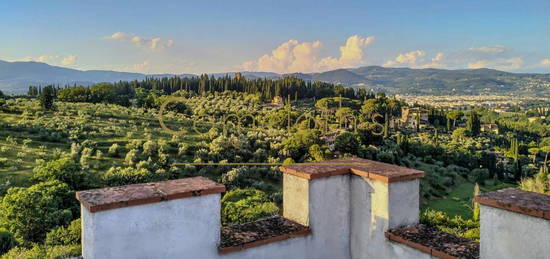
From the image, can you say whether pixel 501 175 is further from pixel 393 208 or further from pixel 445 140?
pixel 393 208

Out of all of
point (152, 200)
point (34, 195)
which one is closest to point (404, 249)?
point (152, 200)

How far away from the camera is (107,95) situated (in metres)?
44.9

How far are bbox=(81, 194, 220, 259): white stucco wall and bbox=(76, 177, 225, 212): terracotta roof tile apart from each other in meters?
0.04

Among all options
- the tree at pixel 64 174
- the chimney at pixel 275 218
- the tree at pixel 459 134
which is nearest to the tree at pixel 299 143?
the tree at pixel 64 174

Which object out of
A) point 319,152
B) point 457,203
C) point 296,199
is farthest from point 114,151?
point 457,203

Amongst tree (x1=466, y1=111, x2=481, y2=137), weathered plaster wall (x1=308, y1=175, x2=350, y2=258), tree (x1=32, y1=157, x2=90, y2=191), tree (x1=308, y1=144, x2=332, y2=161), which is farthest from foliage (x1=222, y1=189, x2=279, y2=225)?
tree (x1=466, y1=111, x2=481, y2=137)

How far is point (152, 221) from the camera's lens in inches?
104

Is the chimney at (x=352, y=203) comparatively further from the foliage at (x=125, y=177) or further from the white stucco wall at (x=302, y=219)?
the foliage at (x=125, y=177)

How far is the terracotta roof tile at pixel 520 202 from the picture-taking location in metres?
2.30

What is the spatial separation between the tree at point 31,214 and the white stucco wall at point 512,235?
15.1 m

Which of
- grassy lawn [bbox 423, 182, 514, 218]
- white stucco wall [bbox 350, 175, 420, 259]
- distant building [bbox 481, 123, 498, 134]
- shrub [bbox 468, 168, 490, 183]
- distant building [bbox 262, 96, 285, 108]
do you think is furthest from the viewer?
distant building [bbox 481, 123, 498, 134]

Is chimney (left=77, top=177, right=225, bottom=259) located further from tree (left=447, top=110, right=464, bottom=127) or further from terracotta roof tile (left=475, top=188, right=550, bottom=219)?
tree (left=447, top=110, right=464, bottom=127)

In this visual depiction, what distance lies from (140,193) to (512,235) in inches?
93.2

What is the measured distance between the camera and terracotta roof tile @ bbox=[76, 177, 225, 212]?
250cm
